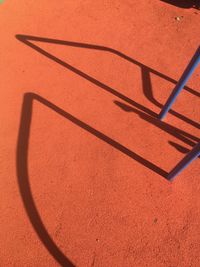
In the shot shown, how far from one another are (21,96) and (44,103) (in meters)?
0.31

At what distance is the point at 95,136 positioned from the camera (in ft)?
10.2

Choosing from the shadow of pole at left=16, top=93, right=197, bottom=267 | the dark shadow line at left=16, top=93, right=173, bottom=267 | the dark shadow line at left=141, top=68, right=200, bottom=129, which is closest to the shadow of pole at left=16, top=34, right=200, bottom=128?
the dark shadow line at left=141, top=68, right=200, bottom=129

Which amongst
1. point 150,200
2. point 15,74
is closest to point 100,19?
point 15,74

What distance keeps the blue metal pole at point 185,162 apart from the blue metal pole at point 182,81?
735 millimetres

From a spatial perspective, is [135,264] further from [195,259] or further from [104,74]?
[104,74]

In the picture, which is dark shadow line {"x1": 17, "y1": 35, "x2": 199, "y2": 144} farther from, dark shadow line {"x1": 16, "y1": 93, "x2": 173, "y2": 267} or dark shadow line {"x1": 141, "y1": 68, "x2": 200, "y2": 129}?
dark shadow line {"x1": 16, "y1": 93, "x2": 173, "y2": 267}

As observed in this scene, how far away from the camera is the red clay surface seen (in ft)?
8.50

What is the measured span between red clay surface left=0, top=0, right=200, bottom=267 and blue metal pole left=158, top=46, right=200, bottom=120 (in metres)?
0.18

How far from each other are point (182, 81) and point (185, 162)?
2.63ft

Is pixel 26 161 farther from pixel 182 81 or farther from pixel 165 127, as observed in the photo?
pixel 182 81

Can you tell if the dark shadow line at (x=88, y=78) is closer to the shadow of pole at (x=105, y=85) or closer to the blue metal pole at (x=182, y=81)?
the shadow of pole at (x=105, y=85)

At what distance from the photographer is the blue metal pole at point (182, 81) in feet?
8.29

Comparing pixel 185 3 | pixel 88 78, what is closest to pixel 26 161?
pixel 88 78

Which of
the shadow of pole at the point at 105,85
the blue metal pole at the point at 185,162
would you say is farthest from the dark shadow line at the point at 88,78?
the blue metal pole at the point at 185,162
